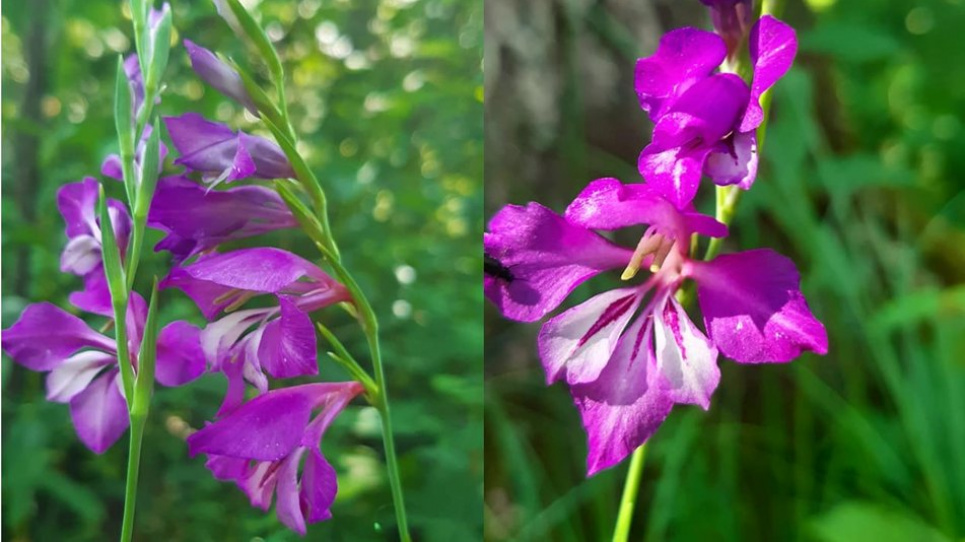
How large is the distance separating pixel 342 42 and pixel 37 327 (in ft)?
1.02

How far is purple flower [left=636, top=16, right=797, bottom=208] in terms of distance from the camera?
33 centimetres

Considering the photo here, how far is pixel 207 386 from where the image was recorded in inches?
23.6

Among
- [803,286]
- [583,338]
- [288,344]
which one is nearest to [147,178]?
[288,344]

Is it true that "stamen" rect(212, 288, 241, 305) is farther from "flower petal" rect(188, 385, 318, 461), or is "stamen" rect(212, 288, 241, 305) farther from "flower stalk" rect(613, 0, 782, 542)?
"flower stalk" rect(613, 0, 782, 542)

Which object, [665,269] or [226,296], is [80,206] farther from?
[665,269]

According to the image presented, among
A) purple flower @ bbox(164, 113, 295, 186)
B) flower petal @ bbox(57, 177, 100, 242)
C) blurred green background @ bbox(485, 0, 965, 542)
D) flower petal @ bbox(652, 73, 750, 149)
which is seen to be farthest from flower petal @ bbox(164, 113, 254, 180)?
blurred green background @ bbox(485, 0, 965, 542)

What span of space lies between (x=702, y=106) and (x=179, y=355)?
1.03ft

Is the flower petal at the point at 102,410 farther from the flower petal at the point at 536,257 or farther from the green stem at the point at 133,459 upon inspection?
the flower petal at the point at 536,257

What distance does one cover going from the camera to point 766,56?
13.3 inches

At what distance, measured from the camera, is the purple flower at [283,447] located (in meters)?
0.41

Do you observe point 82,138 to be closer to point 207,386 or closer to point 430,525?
point 207,386

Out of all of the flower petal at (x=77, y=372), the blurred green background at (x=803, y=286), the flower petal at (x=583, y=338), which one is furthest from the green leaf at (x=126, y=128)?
the blurred green background at (x=803, y=286)

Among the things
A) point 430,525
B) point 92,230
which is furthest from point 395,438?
point 92,230

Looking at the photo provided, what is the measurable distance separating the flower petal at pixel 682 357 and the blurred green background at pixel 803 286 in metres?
0.35
